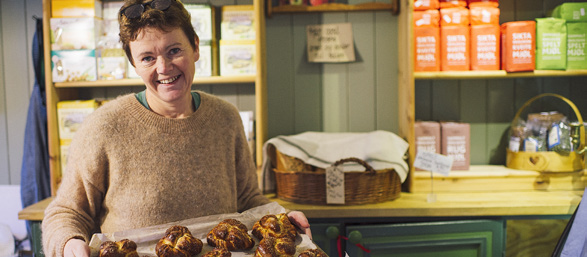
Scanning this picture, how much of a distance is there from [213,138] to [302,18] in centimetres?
125

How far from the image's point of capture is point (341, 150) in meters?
2.08

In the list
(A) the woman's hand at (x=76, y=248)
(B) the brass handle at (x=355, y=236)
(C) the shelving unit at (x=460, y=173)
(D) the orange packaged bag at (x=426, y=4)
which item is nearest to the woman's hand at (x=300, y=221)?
(A) the woman's hand at (x=76, y=248)

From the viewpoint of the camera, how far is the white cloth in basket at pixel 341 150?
1.96 meters

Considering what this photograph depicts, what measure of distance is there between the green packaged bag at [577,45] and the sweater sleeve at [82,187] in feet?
6.93

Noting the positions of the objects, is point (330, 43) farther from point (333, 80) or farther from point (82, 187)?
point (82, 187)

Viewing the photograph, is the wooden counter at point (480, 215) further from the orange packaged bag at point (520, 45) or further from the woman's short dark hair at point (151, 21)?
the woman's short dark hair at point (151, 21)

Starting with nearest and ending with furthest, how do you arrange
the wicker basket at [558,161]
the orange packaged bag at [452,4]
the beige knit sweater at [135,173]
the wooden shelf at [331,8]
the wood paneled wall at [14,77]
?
the beige knit sweater at [135,173]
the wicker basket at [558,161]
the orange packaged bag at [452,4]
the wooden shelf at [331,8]
the wood paneled wall at [14,77]

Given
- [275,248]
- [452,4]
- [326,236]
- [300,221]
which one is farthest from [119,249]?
[452,4]

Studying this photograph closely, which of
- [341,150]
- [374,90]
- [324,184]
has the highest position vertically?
[374,90]

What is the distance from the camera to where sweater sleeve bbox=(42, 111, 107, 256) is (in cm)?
116

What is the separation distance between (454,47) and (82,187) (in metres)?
1.73

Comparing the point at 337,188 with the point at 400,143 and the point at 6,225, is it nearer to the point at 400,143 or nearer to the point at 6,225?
the point at 400,143

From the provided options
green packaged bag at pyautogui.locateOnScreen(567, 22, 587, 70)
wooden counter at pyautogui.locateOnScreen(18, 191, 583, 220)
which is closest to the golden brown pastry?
wooden counter at pyautogui.locateOnScreen(18, 191, 583, 220)

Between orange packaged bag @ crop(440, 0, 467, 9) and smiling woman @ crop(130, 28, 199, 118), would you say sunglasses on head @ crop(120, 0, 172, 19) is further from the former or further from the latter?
orange packaged bag @ crop(440, 0, 467, 9)
